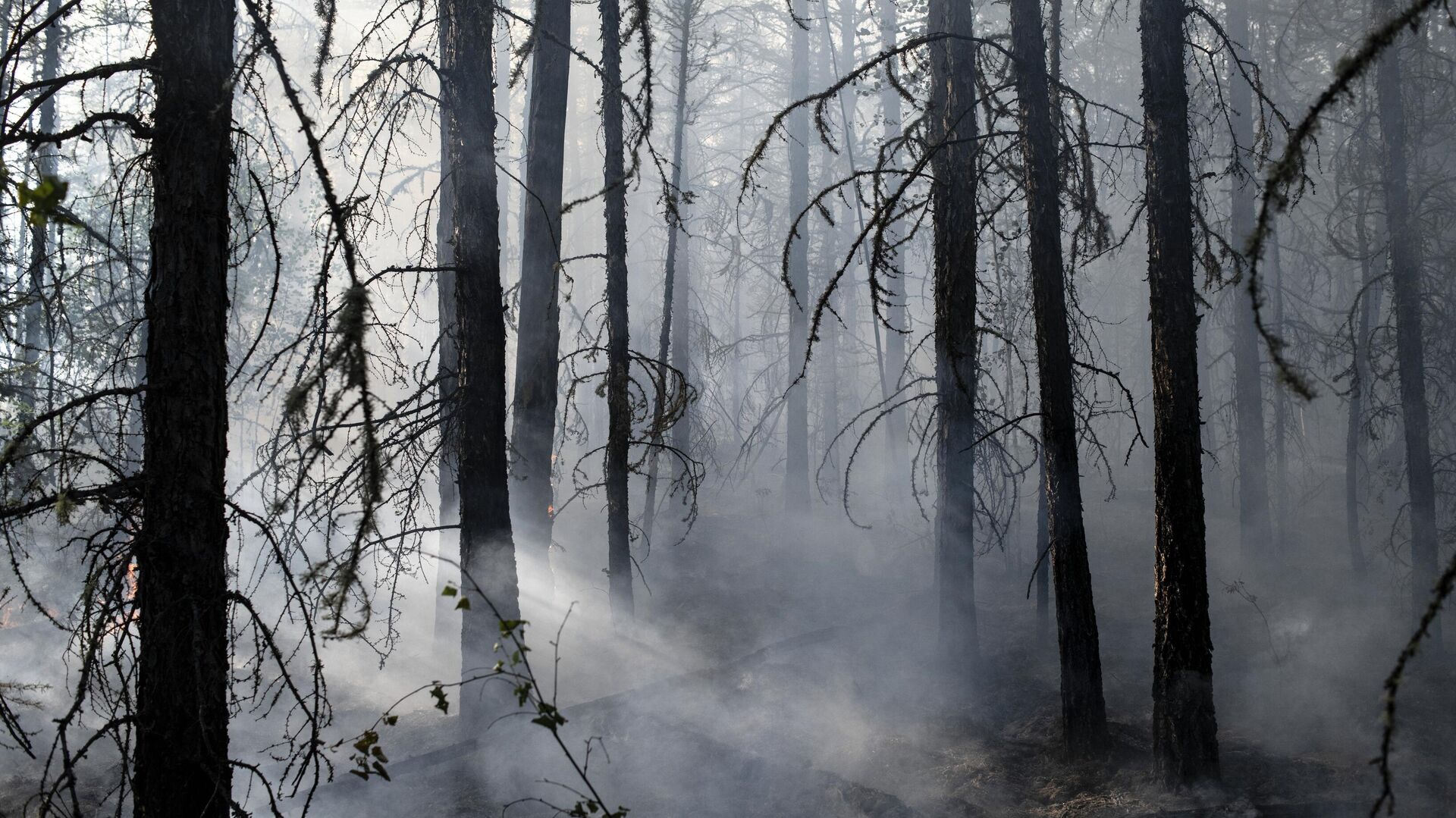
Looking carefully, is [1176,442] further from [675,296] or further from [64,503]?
[675,296]

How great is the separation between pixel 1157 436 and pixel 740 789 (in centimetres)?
461

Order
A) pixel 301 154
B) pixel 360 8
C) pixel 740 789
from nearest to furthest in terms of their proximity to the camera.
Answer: pixel 740 789, pixel 360 8, pixel 301 154

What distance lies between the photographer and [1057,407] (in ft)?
26.8

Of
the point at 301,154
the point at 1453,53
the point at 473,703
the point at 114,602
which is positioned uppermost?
the point at 301,154

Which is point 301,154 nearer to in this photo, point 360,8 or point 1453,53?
point 360,8

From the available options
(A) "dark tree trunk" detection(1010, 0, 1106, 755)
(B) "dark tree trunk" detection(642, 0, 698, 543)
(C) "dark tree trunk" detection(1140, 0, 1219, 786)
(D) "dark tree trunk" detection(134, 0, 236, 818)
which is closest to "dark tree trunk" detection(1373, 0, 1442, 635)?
(A) "dark tree trunk" detection(1010, 0, 1106, 755)

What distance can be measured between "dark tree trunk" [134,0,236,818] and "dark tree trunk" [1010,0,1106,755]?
6.58 metres

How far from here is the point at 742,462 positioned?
89.4 feet

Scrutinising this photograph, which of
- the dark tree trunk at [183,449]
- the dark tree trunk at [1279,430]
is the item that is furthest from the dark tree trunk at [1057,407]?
the dark tree trunk at [1279,430]

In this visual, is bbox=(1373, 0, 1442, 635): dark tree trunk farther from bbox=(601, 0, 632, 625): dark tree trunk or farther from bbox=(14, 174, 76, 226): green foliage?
bbox=(14, 174, 76, 226): green foliage

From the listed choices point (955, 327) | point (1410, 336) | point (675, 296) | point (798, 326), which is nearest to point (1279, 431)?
point (1410, 336)

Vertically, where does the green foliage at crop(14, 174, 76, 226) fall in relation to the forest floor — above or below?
above

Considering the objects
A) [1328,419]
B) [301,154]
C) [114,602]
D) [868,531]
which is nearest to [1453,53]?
[1328,419]

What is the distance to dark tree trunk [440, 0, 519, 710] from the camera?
23.6 feet
